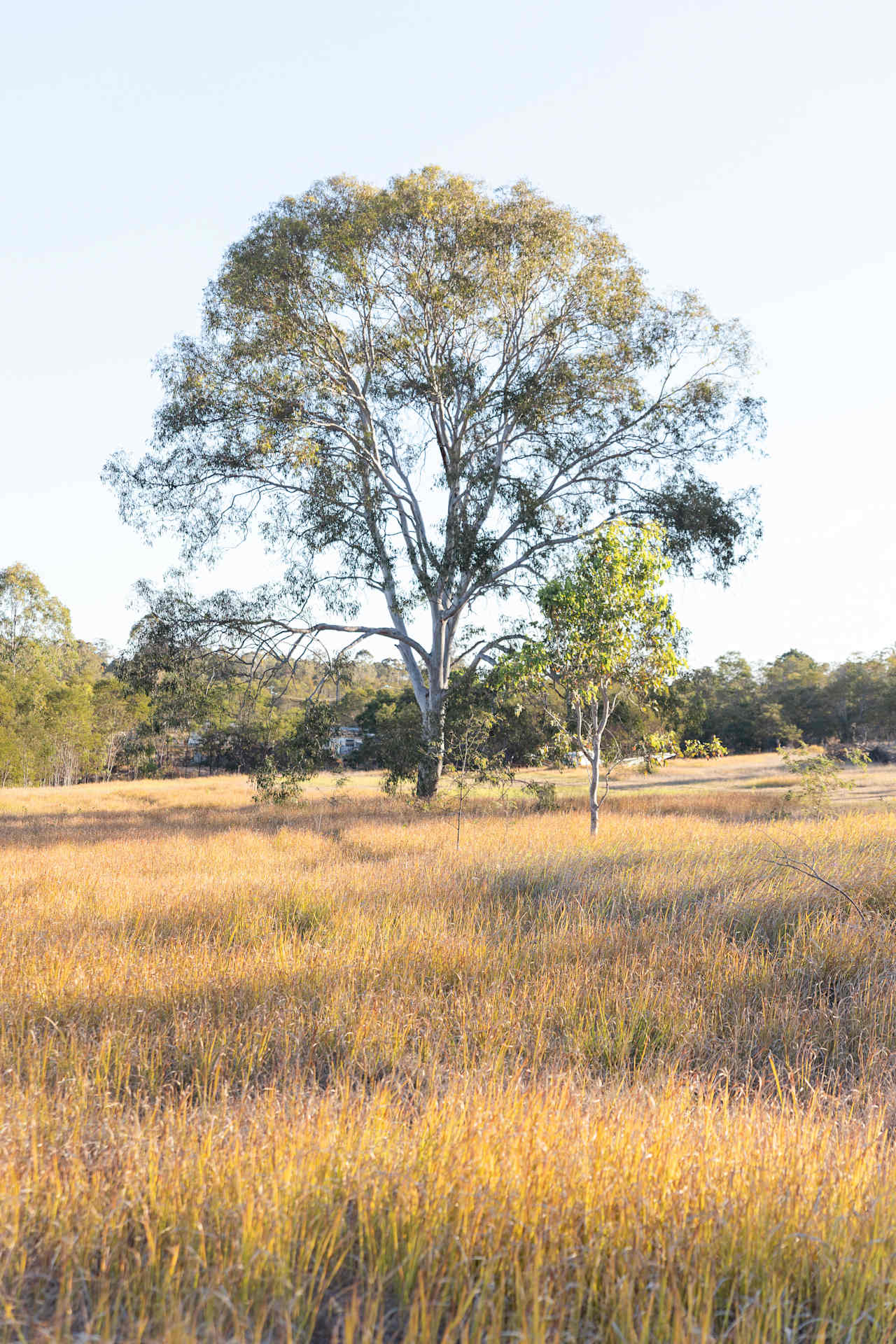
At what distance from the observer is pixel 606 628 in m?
13.1

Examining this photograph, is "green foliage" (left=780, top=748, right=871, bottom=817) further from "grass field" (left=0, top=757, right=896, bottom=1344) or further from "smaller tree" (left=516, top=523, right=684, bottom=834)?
"grass field" (left=0, top=757, right=896, bottom=1344)

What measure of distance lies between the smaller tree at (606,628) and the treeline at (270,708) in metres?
1.12

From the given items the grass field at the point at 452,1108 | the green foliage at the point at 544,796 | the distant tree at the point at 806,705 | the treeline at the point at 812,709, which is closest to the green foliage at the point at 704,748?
the grass field at the point at 452,1108

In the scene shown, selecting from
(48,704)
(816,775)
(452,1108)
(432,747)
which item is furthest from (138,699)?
(452,1108)

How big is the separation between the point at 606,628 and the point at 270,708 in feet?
38.7

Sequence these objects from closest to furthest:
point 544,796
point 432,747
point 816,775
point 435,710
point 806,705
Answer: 1. point 816,775
2. point 432,747
3. point 435,710
4. point 544,796
5. point 806,705

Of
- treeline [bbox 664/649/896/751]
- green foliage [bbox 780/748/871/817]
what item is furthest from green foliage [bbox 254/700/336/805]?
treeline [bbox 664/649/896/751]

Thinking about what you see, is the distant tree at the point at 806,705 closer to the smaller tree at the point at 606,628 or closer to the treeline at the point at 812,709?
the treeline at the point at 812,709

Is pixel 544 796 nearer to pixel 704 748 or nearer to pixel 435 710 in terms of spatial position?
pixel 435 710

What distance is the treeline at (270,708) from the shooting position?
2023cm

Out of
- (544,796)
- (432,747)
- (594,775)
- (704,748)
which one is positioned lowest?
(544,796)

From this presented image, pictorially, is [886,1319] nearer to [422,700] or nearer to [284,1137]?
[284,1137]

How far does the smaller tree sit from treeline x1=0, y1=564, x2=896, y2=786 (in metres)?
1.12

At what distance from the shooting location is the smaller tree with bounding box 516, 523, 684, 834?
42.8 feet
